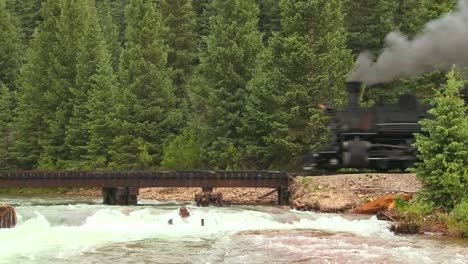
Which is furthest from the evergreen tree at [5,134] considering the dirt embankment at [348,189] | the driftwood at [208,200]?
the dirt embankment at [348,189]

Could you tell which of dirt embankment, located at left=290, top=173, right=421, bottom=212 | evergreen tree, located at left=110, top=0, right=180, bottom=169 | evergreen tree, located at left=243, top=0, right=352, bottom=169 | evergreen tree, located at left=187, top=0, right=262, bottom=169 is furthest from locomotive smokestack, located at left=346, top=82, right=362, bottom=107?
evergreen tree, located at left=110, top=0, right=180, bottom=169

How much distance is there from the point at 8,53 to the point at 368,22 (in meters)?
39.8

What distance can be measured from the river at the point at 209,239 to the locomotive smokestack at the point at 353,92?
16.8ft

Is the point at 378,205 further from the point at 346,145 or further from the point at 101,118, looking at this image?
the point at 101,118

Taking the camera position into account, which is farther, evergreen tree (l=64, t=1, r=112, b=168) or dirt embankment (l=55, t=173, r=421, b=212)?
evergreen tree (l=64, t=1, r=112, b=168)

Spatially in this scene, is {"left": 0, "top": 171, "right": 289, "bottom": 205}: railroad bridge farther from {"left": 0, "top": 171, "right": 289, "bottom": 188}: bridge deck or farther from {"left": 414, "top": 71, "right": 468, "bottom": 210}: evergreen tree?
{"left": 414, "top": 71, "right": 468, "bottom": 210}: evergreen tree

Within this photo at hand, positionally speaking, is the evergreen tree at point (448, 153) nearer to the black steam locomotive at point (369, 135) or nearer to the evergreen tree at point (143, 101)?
the black steam locomotive at point (369, 135)

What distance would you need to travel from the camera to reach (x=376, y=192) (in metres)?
31.0

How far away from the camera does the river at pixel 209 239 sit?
63.7ft

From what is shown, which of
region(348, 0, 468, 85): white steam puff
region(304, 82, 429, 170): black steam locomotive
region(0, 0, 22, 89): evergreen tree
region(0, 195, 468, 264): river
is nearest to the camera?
region(0, 195, 468, 264): river

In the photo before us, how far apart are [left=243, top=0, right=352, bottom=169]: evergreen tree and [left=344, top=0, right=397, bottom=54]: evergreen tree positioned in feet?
23.6

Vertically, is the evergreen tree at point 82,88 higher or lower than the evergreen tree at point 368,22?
lower

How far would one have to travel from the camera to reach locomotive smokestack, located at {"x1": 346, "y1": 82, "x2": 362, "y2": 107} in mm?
21344

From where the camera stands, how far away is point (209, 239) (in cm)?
2377
